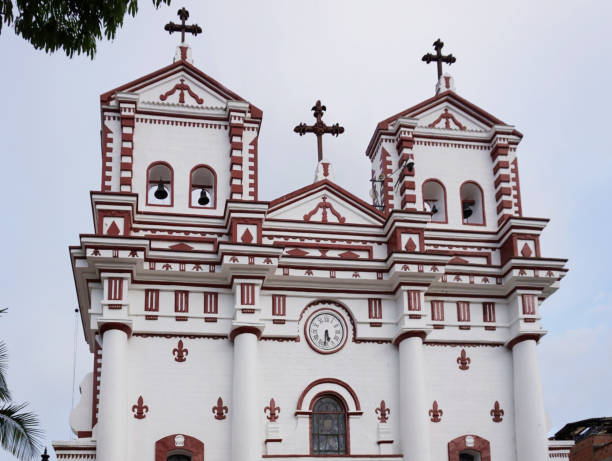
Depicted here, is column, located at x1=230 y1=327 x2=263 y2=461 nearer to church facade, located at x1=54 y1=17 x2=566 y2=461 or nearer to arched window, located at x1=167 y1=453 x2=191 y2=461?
church facade, located at x1=54 y1=17 x2=566 y2=461

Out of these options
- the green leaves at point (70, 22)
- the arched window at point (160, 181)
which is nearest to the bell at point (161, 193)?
the arched window at point (160, 181)

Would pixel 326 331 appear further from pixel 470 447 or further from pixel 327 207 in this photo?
pixel 470 447

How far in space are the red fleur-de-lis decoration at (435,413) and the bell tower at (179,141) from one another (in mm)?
6737

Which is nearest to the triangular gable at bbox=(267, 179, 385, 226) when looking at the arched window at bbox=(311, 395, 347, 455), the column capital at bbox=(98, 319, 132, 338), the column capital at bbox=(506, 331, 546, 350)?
the column capital at bbox=(506, 331, 546, 350)

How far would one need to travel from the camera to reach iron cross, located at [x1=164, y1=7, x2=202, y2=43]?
30.4 m

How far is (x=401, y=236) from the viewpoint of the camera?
91.9 feet

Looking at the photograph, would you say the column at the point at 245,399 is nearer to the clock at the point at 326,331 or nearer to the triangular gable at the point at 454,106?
the clock at the point at 326,331

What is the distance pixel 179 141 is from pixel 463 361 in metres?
8.82

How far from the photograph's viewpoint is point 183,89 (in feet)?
95.7

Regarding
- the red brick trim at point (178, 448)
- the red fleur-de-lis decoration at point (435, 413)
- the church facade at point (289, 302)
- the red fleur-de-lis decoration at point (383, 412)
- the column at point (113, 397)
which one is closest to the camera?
the column at point (113, 397)

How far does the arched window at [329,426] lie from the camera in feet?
86.8

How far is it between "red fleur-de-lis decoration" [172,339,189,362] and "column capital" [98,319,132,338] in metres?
1.23

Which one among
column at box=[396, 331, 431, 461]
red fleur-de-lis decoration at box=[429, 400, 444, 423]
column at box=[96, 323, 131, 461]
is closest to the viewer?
column at box=[96, 323, 131, 461]

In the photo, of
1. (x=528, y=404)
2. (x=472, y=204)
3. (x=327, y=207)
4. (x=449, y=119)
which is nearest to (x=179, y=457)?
(x=327, y=207)
